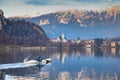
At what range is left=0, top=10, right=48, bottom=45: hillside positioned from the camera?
1122 cm

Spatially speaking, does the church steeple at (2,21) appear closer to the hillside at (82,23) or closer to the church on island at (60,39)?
the hillside at (82,23)

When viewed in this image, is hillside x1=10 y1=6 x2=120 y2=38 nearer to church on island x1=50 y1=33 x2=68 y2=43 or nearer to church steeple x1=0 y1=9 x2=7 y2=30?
church on island x1=50 y1=33 x2=68 y2=43

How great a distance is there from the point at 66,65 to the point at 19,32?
63.3 inches

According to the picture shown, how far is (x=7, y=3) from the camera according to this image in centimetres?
1126

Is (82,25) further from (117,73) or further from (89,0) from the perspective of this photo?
(117,73)

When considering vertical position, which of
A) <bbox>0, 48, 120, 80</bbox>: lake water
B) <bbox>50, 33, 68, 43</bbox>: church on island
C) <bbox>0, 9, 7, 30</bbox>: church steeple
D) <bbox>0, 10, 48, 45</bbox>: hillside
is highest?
<bbox>0, 9, 7, 30</bbox>: church steeple

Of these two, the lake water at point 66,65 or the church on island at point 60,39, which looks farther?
the church on island at point 60,39

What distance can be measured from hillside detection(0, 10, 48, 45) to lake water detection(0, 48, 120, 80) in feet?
0.83

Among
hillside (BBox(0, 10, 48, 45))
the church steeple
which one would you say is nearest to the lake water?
hillside (BBox(0, 10, 48, 45))

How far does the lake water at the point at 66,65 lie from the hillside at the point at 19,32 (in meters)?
0.25

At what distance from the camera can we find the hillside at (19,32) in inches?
442

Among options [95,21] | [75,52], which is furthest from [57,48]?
[95,21]

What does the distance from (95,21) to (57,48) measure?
49.9 inches

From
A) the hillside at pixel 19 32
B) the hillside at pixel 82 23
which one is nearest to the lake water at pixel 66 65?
the hillside at pixel 19 32
